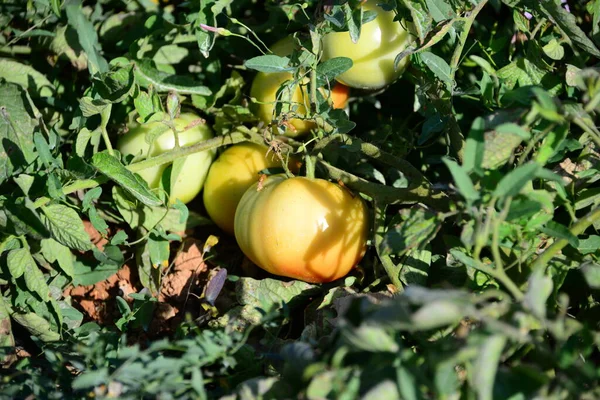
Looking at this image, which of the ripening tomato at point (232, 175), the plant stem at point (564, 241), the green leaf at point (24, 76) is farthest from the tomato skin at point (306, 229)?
the green leaf at point (24, 76)

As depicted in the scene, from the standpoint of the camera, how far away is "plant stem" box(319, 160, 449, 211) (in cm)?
111

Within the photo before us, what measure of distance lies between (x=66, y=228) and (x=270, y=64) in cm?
42

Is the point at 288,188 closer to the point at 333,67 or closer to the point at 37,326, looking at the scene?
the point at 333,67

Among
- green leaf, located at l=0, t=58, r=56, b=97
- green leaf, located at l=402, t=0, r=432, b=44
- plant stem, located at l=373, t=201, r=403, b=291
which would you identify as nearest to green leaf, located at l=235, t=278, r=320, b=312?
plant stem, located at l=373, t=201, r=403, b=291

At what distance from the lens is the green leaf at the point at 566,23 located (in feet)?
3.67

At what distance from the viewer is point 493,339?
608 millimetres

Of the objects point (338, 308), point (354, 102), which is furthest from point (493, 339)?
point (354, 102)

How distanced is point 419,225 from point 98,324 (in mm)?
661

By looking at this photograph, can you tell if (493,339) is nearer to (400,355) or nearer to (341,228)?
(400,355)

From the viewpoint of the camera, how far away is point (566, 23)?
1.13 meters

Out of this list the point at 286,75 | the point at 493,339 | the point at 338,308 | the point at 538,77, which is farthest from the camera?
the point at 286,75

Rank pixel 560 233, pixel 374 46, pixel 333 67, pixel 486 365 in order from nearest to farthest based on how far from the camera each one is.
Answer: pixel 486 365, pixel 560 233, pixel 333 67, pixel 374 46

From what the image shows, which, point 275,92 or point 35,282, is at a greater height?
point 275,92

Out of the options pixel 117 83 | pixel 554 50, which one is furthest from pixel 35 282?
pixel 554 50
